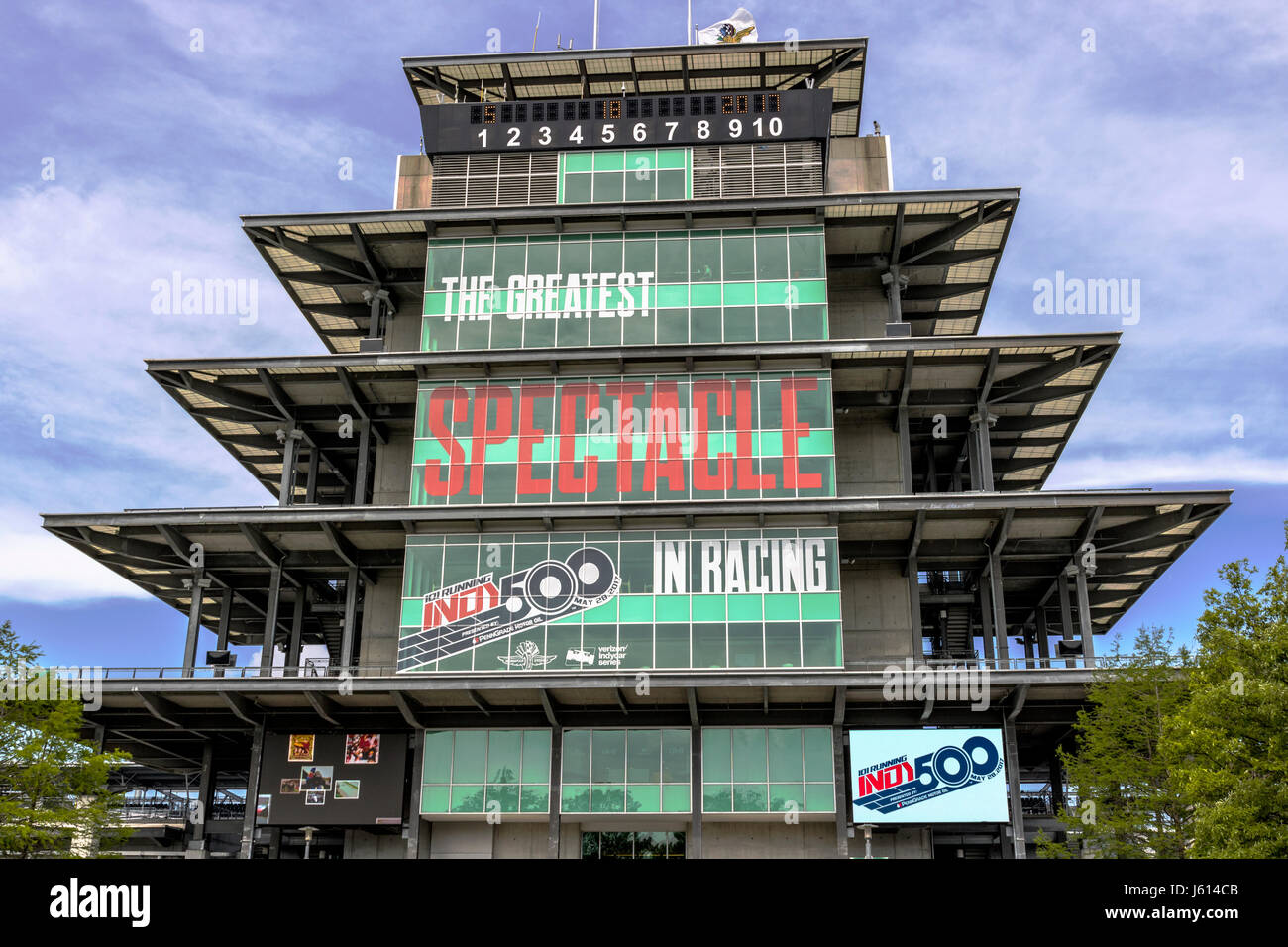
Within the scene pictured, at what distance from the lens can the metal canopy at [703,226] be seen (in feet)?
166

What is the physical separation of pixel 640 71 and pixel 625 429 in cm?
1928

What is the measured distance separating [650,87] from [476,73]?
872cm

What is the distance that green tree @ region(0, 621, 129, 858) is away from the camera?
35781 millimetres

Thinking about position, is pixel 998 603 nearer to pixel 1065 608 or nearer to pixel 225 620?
pixel 1065 608

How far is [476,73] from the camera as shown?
182 feet

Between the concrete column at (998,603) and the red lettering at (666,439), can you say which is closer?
the red lettering at (666,439)

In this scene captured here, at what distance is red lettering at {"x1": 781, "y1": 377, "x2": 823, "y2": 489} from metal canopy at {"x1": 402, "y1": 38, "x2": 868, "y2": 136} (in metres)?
16.1

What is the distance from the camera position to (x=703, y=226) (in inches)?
1988

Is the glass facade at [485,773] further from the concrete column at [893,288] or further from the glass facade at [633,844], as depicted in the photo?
the concrete column at [893,288]

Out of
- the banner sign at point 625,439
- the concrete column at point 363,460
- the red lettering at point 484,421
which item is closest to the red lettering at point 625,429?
the banner sign at point 625,439

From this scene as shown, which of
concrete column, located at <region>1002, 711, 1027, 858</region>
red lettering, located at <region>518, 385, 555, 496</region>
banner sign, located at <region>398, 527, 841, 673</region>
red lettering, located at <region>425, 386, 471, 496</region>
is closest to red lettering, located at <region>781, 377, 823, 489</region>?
banner sign, located at <region>398, 527, 841, 673</region>

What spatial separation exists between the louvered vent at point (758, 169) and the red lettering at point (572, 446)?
10.6 m

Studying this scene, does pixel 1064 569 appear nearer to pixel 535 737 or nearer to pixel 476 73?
pixel 535 737

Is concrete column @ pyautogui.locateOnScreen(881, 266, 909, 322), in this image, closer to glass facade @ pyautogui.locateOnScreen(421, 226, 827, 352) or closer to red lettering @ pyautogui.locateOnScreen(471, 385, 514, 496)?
glass facade @ pyautogui.locateOnScreen(421, 226, 827, 352)
